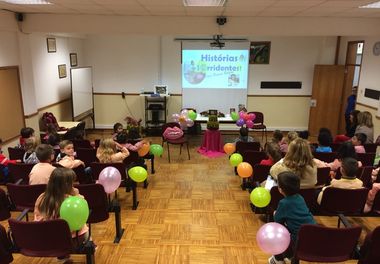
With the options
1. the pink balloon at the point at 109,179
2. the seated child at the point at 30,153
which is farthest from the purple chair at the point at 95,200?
the seated child at the point at 30,153

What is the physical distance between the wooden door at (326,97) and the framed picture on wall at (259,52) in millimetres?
1364

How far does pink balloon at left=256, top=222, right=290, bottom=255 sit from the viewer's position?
2398 millimetres

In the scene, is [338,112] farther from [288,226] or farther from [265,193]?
[288,226]

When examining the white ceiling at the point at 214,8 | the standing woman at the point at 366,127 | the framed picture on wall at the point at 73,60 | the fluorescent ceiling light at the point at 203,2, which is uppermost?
the fluorescent ceiling light at the point at 203,2

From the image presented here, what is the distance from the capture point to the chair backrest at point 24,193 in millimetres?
3098

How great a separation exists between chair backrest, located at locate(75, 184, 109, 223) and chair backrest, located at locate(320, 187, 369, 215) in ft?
7.17

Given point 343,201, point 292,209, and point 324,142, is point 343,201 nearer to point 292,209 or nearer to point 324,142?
point 292,209

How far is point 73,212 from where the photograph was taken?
2441mm

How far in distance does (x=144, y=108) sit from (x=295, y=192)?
7325 millimetres

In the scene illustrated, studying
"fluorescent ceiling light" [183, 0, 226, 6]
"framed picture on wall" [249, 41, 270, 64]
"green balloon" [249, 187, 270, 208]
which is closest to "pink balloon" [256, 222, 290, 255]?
"green balloon" [249, 187, 270, 208]

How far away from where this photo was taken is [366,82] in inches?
288

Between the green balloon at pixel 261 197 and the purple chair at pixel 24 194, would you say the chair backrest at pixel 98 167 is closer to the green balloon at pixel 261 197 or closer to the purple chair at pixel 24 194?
the purple chair at pixel 24 194

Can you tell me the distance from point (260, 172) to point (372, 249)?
186 cm

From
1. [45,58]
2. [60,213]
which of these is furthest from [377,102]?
[45,58]
